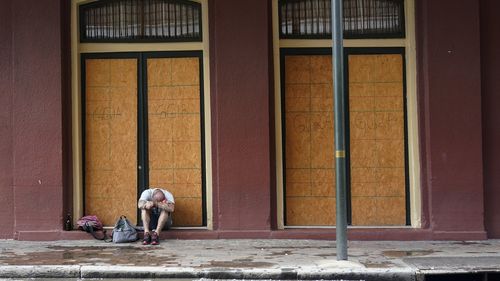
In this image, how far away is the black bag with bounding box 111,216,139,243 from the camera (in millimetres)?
10859

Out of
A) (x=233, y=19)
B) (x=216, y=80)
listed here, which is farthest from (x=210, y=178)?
(x=233, y=19)

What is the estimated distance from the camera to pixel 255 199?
11109 millimetres

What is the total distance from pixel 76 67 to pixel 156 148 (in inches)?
73.1

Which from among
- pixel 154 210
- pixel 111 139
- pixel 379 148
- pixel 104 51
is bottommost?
pixel 154 210

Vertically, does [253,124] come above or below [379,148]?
above

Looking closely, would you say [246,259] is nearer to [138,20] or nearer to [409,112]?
[409,112]

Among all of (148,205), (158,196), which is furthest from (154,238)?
(158,196)

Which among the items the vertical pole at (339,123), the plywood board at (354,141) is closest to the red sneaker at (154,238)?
the plywood board at (354,141)

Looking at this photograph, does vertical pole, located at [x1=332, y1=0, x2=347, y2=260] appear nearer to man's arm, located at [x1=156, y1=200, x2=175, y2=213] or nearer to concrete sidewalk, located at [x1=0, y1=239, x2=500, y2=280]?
concrete sidewalk, located at [x1=0, y1=239, x2=500, y2=280]

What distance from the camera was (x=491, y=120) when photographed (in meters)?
11.2

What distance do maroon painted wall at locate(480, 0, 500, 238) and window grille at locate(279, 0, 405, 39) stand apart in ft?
4.56

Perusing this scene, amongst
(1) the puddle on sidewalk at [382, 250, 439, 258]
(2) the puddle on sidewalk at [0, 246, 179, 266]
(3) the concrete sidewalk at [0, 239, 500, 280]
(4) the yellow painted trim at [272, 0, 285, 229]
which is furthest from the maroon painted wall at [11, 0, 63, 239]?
(1) the puddle on sidewalk at [382, 250, 439, 258]

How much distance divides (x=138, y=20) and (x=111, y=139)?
2016mm

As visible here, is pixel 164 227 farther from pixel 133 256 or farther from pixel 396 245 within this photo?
pixel 396 245
